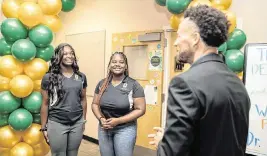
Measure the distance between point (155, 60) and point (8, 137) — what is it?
1.94 meters

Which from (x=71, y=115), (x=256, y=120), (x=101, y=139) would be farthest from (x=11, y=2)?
(x=256, y=120)

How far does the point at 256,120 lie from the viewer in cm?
185

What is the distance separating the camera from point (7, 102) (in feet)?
7.69

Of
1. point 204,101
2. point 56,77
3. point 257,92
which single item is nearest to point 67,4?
→ point 56,77

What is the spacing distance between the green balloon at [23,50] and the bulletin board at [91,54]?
6.43ft

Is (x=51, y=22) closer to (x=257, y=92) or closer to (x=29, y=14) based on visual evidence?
(x=29, y=14)

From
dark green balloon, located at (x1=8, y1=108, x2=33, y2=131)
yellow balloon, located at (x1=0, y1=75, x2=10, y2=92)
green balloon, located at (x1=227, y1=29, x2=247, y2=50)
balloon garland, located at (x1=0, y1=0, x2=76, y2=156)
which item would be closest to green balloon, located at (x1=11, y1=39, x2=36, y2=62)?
balloon garland, located at (x1=0, y1=0, x2=76, y2=156)

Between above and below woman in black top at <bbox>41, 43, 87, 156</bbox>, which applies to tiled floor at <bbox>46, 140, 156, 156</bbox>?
below

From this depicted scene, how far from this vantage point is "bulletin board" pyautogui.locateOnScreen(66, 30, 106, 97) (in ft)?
14.0

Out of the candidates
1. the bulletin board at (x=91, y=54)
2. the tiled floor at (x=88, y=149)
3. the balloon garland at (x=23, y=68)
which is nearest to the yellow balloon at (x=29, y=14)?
the balloon garland at (x=23, y=68)

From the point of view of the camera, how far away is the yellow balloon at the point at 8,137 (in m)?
2.41

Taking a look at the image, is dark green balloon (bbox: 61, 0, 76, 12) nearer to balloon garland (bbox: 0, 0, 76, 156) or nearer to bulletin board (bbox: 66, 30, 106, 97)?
balloon garland (bbox: 0, 0, 76, 156)

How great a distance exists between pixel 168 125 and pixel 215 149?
0.64ft

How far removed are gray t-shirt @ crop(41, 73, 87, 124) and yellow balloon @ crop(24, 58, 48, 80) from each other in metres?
0.24
